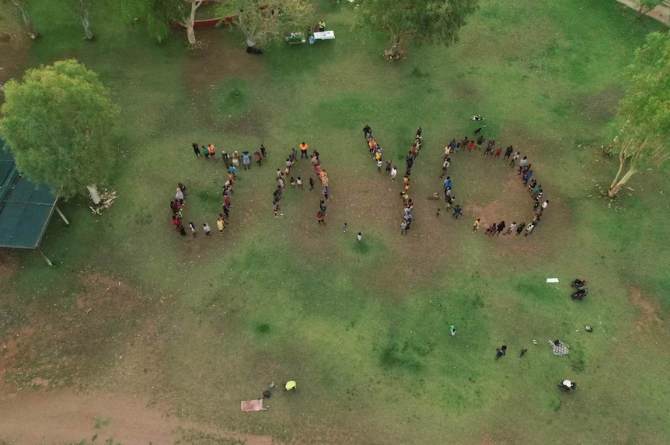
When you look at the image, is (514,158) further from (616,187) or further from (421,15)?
(421,15)

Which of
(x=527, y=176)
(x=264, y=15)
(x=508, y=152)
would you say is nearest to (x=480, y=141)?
(x=508, y=152)

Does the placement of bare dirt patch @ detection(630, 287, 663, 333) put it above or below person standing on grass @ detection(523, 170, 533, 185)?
below

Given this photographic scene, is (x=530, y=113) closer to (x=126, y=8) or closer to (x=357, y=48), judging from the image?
(x=357, y=48)

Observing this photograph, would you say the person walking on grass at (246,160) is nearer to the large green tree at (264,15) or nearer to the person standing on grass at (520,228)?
the large green tree at (264,15)

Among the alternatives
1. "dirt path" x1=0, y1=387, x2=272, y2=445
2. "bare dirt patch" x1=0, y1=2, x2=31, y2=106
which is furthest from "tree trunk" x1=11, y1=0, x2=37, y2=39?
"dirt path" x1=0, y1=387, x2=272, y2=445

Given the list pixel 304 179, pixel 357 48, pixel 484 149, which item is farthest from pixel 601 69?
pixel 304 179

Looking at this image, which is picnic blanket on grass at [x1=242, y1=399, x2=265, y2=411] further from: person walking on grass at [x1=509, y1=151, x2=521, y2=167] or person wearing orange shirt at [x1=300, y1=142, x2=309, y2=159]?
person walking on grass at [x1=509, y1=151, x2=521, y2=167]
